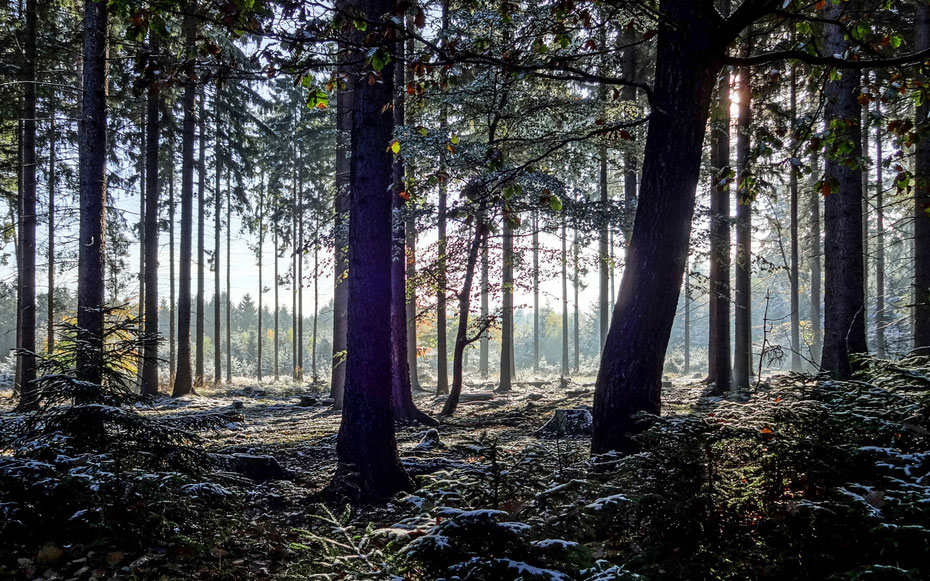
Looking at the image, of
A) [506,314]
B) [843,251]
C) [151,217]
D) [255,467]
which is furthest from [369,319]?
[151,217]

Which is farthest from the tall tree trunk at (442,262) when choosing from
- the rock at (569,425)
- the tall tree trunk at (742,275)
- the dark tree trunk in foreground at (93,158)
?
the tall tree trunk at (742,275)

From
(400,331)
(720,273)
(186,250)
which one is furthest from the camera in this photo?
(186,250)

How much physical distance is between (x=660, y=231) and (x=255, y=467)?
16.3 feet

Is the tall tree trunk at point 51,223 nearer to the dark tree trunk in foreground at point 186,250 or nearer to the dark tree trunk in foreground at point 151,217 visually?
the dark tree trunk in foreground at point 151,217

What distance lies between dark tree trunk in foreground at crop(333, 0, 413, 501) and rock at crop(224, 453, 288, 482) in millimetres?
1298

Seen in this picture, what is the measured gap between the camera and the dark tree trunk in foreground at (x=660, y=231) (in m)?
4.18

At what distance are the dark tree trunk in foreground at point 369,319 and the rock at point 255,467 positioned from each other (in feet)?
4.26

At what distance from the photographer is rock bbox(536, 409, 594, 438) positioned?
825cm

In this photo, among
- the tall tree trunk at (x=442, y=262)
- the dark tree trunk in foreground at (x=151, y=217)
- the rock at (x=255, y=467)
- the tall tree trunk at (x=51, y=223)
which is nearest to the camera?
the rock at (x=255, y=467)

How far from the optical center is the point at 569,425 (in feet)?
27.5

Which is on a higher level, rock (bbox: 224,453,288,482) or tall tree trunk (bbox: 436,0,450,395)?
tall tree trunk (bbox: 436,0,450,395)

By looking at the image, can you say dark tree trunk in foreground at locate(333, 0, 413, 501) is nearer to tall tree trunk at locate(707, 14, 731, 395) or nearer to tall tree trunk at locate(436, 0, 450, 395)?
tall tree trunk at locate(436, 0, 450, 395)

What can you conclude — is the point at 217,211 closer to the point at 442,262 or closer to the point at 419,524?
the point at 442,262

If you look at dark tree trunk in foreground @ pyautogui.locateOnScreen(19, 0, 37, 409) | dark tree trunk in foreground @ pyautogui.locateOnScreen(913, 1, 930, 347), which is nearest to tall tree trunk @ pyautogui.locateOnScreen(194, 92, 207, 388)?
dark tree trunk in foreground @ pyautogui.locateOnScreen(19, 0, 37, 409)
